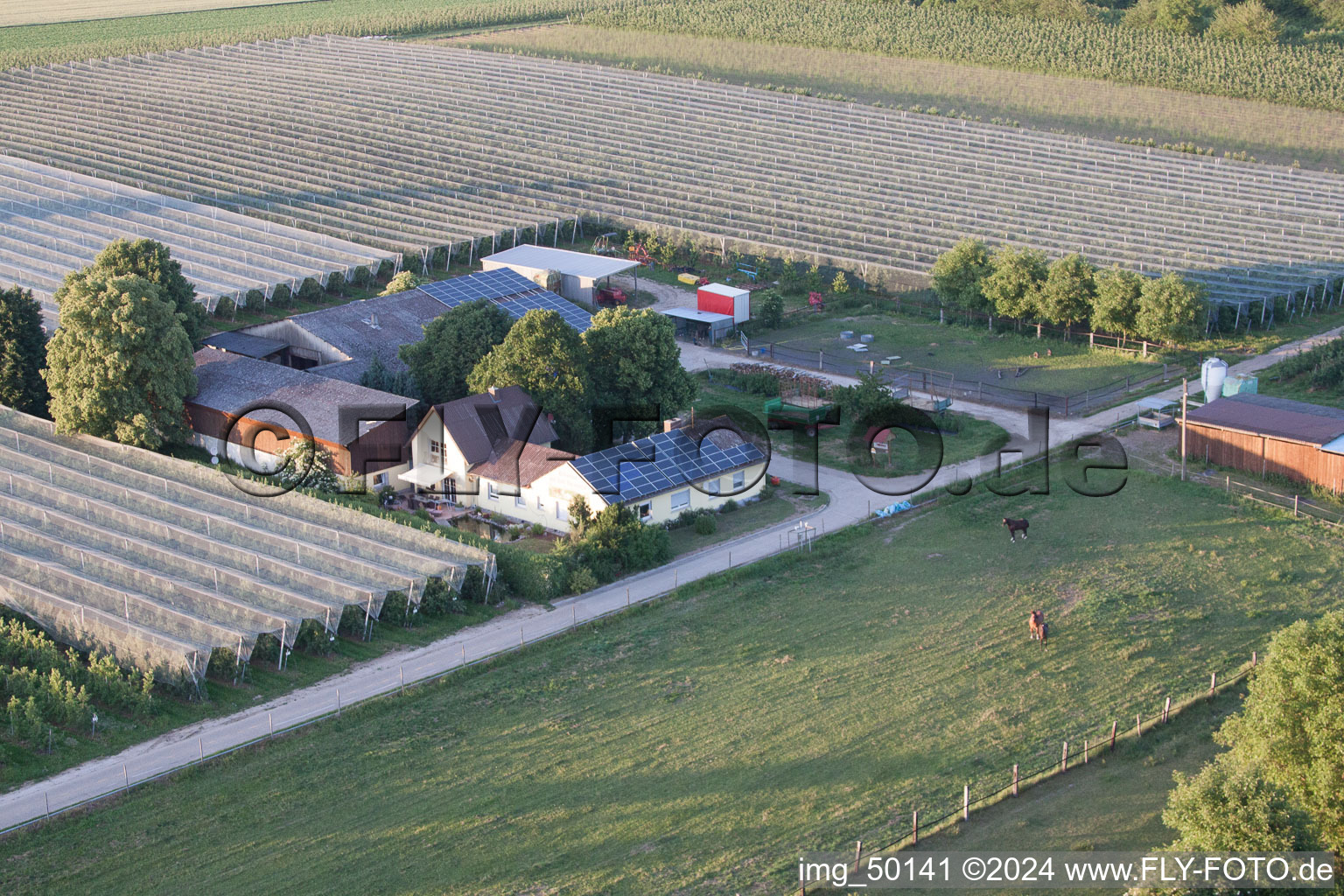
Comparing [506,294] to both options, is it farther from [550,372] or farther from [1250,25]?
[1250,25]

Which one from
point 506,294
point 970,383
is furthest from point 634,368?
point 970,383

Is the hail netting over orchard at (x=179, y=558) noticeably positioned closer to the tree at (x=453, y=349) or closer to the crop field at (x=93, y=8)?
the tree at (x=453, y=349)

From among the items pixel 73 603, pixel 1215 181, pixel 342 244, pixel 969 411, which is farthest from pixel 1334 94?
pixel 73 603

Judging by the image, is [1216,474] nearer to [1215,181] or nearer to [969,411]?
[969,411]

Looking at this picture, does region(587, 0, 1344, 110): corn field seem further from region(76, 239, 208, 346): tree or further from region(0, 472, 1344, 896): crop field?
region(76, 239, 208, 346): tree

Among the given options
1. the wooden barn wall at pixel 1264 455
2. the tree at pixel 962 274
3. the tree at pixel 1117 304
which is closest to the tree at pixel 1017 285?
the tree at pixel 962 274

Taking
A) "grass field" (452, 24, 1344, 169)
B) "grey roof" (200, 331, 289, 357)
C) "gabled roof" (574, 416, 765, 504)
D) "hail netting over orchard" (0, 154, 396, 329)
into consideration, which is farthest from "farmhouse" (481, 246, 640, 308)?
"grass field" (452, 24, 1344, 169)
